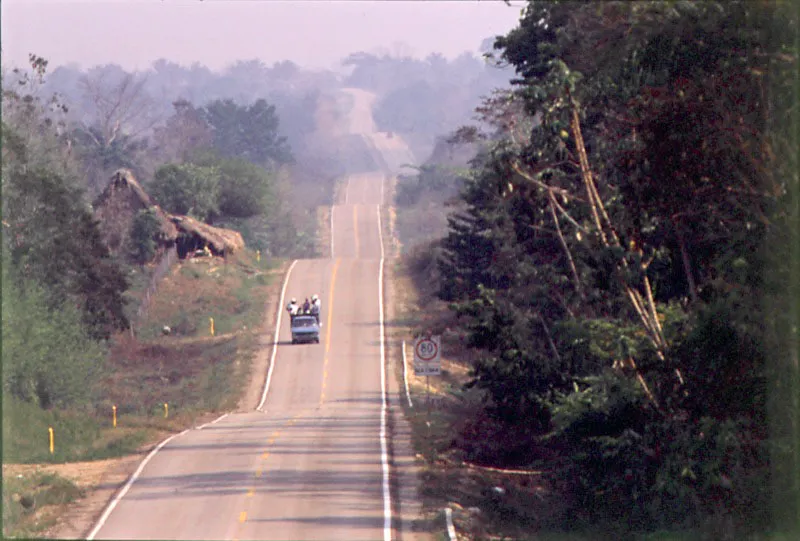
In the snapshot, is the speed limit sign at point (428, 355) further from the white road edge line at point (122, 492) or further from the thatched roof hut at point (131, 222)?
the thatched roof hut at point (131, 222)

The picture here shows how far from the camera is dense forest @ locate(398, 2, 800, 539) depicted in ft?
51.4

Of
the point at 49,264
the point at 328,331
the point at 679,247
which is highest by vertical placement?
the point at 49,264

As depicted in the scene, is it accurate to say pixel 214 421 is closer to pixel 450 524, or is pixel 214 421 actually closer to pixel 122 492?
pixel 122 492

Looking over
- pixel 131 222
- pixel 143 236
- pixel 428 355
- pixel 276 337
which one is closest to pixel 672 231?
pixel 428 355

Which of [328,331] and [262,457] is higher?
[328,331]

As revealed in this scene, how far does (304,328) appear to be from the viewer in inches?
2440

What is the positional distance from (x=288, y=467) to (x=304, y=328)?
108ft

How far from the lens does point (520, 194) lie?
1897cm

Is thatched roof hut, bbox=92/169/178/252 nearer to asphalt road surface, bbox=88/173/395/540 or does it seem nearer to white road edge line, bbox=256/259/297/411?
white road edge line, bbox=256/259/297/411

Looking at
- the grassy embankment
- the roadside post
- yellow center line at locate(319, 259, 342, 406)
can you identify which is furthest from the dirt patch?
yellow center line at locate(319, 259, 342, 406)

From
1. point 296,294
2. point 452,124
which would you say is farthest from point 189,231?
point 452,124

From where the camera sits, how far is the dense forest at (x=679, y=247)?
15664 millimetres

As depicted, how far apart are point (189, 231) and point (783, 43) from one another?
71.9 meters

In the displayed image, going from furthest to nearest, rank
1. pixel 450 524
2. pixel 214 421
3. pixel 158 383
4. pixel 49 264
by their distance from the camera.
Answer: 1. pixel 158 383
2. pixel 49 264
3. pixel 214 421
4. pixel 450 524
